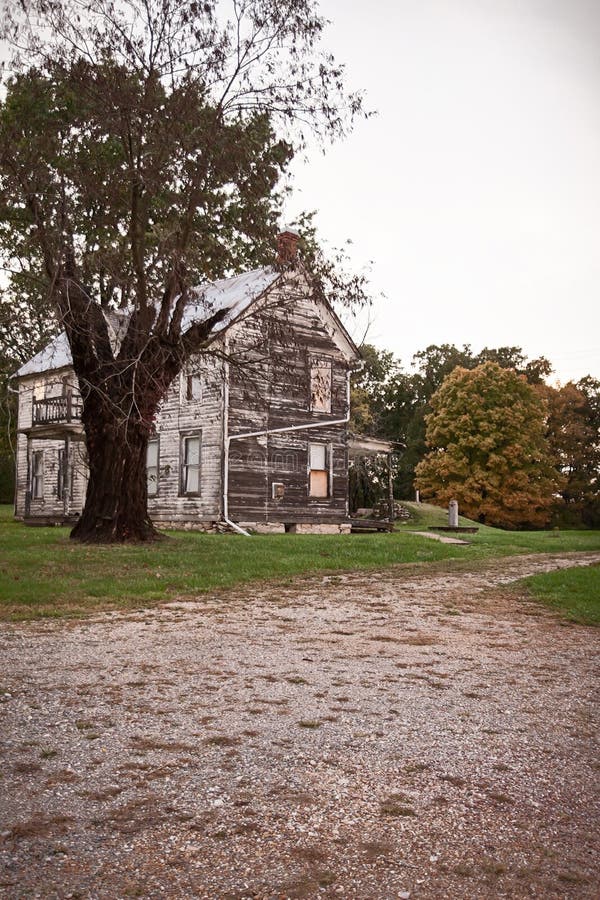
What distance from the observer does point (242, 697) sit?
5.40 m

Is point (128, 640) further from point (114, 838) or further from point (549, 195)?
point (549, 195)

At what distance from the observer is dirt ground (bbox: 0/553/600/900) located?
9.59ft

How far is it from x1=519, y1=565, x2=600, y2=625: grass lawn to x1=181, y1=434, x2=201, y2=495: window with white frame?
14606mm

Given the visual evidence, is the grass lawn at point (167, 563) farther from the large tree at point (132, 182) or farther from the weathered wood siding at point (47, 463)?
the weathered wood siding at point (47, 463)

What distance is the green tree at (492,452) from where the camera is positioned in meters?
46.3

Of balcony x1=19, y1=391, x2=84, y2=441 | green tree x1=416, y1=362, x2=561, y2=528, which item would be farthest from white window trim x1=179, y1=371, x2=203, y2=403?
green tree x1=416, y1=362, x2=561, y2=528

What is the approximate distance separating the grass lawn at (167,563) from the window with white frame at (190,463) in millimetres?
5911

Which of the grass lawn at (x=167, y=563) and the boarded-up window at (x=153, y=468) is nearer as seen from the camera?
the grass lawn at (x=167, y=563)

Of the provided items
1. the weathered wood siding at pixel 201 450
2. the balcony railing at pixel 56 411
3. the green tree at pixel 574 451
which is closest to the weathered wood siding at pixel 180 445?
the weathered wood siding at pixel 201 450

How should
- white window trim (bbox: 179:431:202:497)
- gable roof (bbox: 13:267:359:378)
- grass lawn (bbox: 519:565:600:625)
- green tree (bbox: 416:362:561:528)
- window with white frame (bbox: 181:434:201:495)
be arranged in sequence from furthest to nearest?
green tree (bbox: 416:362:561:528), window with white frame (bbox: 181:434:201:495), white window trim (bbox: 179:431:202:497), gable roof (bbox: 13:267:359:378), grass lawn (bbox: 519:565:600:625)

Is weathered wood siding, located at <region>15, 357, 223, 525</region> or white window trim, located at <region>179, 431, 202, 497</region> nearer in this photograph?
weathered wood siding, located at <region>15, 357, 223, 525</region>

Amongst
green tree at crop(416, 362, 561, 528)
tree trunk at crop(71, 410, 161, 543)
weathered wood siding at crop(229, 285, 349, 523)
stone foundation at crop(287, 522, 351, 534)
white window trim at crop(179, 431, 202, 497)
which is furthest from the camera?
green tree at crop(416, 362, 561, 528)

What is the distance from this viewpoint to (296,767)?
3.98m

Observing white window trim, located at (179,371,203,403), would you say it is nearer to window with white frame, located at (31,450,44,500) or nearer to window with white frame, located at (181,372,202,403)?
window with white frame, located at (181,372,202,403)
